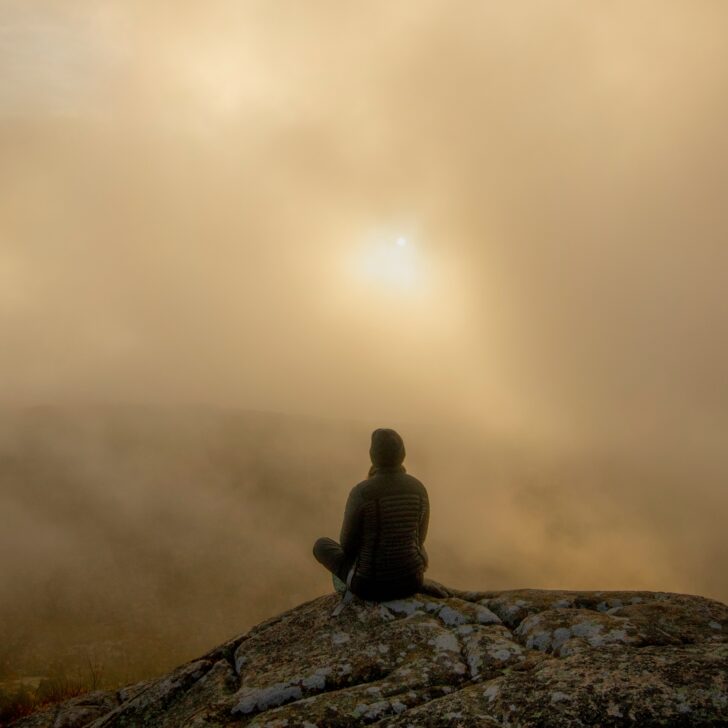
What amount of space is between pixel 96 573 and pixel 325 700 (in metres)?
62.8

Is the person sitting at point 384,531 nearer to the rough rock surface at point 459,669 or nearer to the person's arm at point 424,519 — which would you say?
the person's arm at point 424,519

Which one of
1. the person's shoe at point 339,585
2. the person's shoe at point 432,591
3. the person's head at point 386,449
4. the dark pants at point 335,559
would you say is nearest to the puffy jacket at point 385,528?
the person's head at point 386,449

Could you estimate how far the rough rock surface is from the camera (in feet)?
22.2

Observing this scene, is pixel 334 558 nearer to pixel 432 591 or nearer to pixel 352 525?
pixel 352 525

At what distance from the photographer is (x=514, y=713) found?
268 inches

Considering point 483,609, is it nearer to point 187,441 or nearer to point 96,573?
point 96,573

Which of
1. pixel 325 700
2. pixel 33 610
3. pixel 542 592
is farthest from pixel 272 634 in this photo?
pixel 33 610

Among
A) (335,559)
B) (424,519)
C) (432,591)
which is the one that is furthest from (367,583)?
(424,519)

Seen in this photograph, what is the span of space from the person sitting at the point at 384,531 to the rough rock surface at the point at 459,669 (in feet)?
1.39

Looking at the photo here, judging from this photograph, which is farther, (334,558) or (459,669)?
(334,558)

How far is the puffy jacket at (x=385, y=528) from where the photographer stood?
1156cm

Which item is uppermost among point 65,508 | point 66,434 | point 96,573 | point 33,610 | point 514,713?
point 66,434

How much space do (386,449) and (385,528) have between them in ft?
5.09

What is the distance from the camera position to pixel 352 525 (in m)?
11.7
